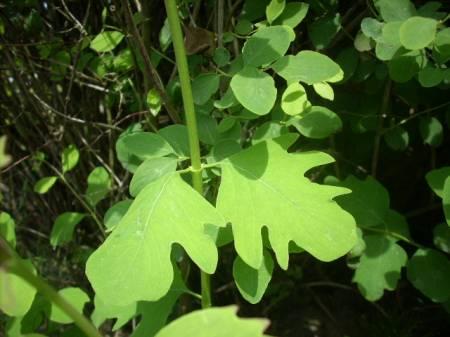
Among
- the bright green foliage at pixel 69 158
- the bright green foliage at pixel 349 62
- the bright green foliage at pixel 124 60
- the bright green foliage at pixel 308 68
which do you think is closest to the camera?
the bright green foliage at pixel 308 68

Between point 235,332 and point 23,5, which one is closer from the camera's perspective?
point 235,332

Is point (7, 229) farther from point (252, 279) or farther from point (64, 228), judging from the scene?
point (252, 279)

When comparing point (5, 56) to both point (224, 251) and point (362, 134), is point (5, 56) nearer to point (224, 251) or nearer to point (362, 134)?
point (224, 251)

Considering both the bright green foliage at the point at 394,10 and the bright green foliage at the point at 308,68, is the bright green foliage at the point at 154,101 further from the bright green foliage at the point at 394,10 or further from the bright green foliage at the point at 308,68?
the bright green foliage at the point at 394,10

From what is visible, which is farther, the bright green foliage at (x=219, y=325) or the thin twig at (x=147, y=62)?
the thin twig at (x=147, y=62)

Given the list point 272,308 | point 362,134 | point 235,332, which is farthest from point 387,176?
point 235,332

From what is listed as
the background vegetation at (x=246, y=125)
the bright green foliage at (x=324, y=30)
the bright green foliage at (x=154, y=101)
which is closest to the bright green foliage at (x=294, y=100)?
the background vegetation at (x=246, y=125)

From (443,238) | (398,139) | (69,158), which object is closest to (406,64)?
(398,139)
